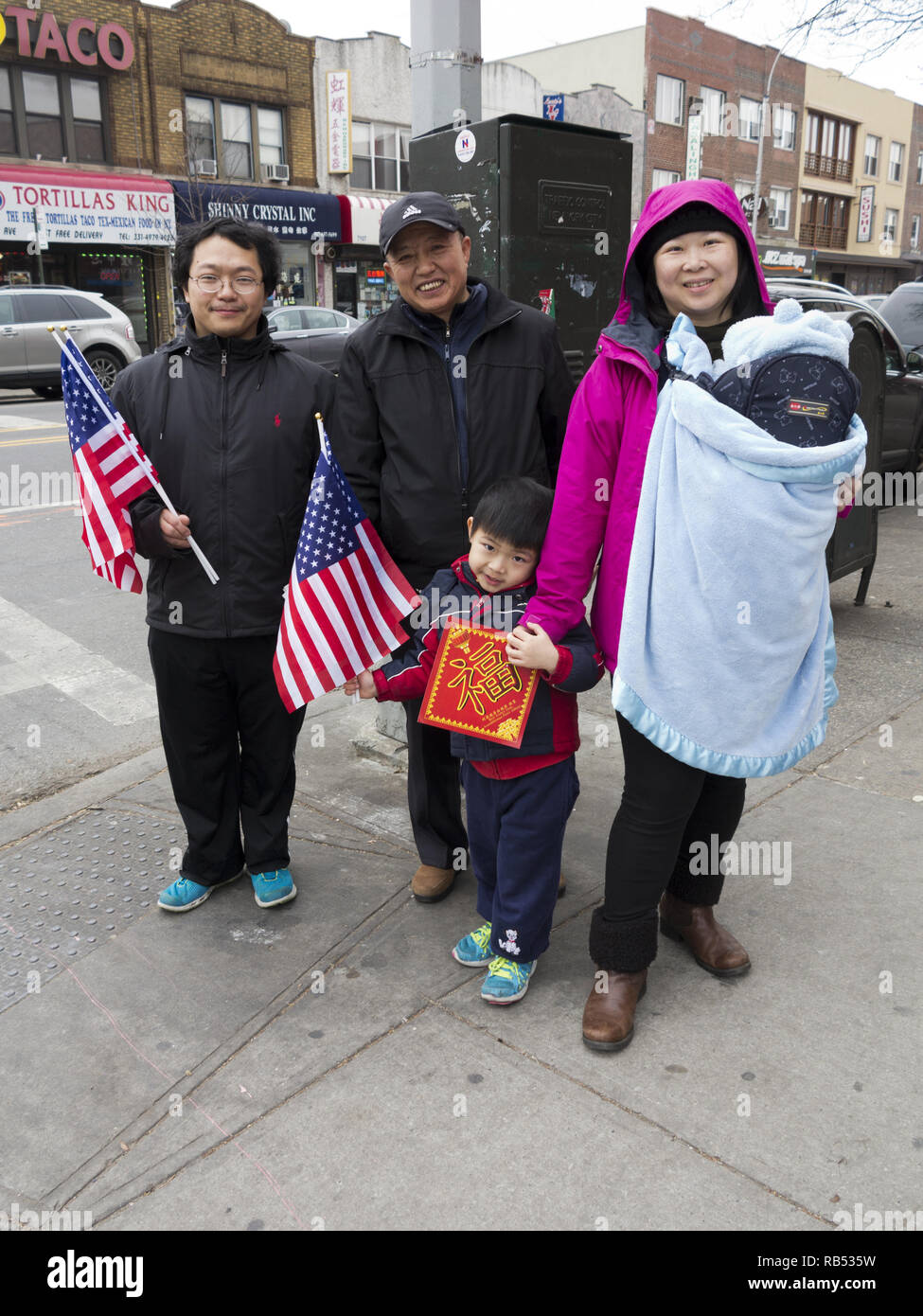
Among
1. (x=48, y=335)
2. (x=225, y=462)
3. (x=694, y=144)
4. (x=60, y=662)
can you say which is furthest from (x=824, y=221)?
(x=225, y=462)

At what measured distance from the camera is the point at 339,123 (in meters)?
27.5

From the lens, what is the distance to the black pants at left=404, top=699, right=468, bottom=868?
3330mm

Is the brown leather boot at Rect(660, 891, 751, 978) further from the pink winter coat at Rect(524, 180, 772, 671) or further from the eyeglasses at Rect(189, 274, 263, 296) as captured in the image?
the eyeglasses at Rect(189, 274, 263, 296)

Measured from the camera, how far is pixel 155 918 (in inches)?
132

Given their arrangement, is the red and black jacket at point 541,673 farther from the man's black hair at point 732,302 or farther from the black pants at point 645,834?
the man's black hair at point 732,302

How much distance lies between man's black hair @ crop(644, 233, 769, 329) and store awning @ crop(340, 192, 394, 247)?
89.2ft

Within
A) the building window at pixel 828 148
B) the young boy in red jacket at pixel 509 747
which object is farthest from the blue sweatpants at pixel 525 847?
the building window at pixel 828 148

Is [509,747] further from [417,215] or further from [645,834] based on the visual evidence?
[417,215]

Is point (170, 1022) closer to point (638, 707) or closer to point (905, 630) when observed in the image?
point (638, 707)

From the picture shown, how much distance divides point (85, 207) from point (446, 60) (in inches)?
857

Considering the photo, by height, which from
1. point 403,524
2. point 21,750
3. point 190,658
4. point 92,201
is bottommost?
point 21,750

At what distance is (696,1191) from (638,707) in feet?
3.43

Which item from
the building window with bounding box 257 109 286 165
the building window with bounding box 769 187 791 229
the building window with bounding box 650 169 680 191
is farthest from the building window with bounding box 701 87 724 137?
the building window with bounding box 257 109 286 165
